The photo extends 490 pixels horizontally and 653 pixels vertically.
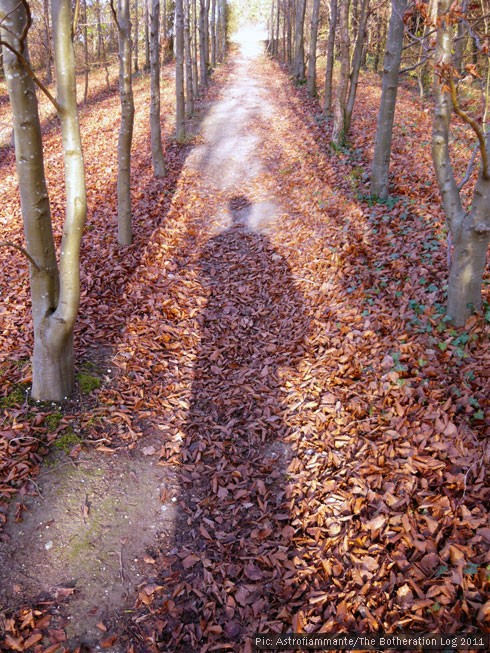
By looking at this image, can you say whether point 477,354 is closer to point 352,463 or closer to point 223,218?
point 352,463

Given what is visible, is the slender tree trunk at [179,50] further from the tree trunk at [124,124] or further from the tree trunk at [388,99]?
the tree trunk at [388,99]

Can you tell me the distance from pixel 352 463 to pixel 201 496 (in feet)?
4.96

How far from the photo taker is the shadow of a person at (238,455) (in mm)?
3469

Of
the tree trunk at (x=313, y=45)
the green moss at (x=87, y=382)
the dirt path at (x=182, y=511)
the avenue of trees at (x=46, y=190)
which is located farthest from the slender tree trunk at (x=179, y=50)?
the green moss at (x=87, y=382)

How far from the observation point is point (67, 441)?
14.8ft

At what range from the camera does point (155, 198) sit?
10.8 meters

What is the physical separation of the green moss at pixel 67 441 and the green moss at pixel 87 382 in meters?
0.59

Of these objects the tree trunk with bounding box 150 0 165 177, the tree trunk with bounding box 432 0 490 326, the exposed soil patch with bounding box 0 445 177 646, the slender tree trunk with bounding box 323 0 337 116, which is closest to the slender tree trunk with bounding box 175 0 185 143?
the tree trunk with bounding box 150 0 165 177

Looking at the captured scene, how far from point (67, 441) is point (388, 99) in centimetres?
819

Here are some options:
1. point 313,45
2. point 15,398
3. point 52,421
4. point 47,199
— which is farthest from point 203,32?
point 52,421

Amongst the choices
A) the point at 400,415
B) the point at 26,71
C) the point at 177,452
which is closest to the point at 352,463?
the point at 400,415

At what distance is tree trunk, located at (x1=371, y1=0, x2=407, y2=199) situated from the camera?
7.95 m

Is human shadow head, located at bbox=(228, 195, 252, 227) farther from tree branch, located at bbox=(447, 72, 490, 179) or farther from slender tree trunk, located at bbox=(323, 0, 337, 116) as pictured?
slender tree trunk, located at bbox=(323, 0, 337, 116)

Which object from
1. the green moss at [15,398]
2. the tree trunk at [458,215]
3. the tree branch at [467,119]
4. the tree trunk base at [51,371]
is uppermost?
the tree branch at [467,119]
